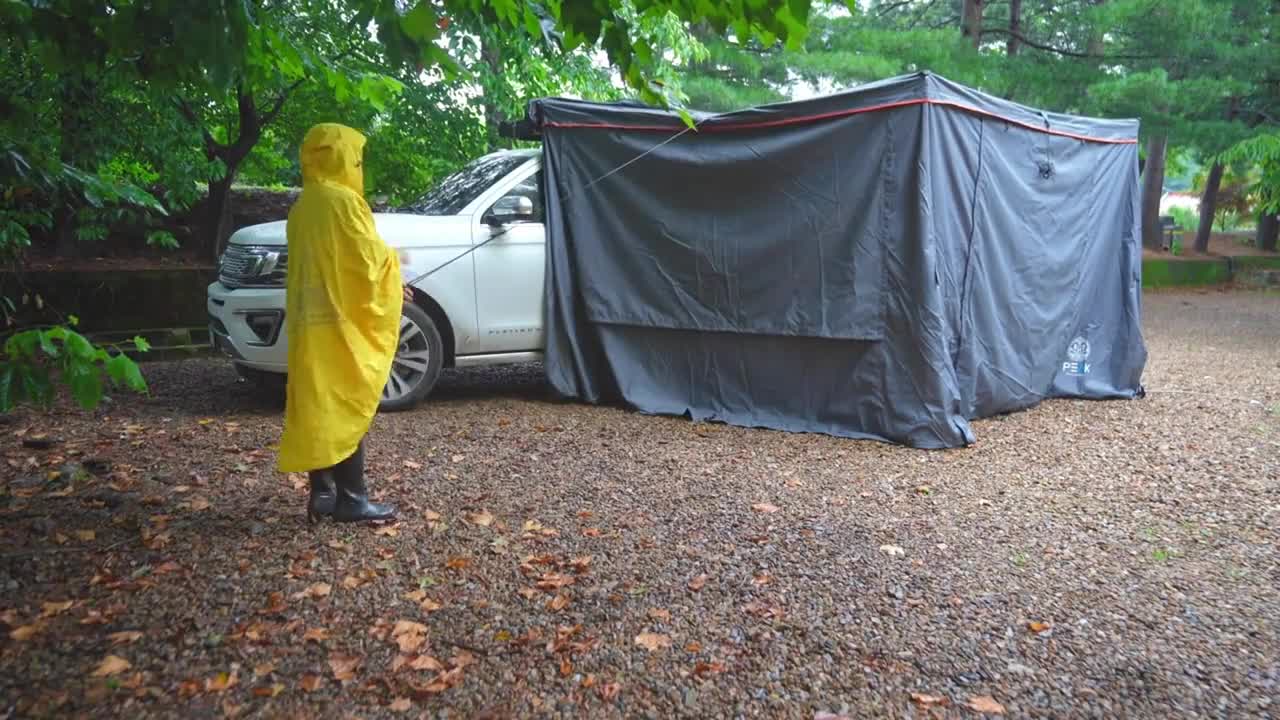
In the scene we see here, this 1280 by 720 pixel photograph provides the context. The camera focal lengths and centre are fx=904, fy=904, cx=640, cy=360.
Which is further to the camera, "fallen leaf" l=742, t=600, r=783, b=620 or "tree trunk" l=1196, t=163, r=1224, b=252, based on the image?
"tree trunk" l=1196, t=163, r=1224, b=252

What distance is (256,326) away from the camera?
586cm

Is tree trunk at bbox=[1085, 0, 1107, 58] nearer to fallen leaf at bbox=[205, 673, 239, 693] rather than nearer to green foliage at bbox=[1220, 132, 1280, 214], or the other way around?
green foliage at bbox=[1220, 132, 1280, 214]

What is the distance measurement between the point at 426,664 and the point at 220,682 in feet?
1.94

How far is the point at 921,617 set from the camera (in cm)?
322

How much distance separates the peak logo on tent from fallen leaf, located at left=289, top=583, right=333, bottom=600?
19.6 feet

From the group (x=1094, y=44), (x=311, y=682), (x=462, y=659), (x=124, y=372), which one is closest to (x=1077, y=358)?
(x=462, y=659)

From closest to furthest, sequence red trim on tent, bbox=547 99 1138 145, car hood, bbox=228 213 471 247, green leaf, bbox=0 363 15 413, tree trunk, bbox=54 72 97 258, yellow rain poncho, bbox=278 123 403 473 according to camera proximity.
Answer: green leaf, bbox=0 363 15 413, yellow rain poncho, bbox=278 123 403 473, red trim on tent, bbox=547 99 1138 145, car hood, bbox=228 213 471 247, tree trunk, bbox=54 72 97 258

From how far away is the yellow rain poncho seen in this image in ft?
12.1

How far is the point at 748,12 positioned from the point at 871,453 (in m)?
3.14

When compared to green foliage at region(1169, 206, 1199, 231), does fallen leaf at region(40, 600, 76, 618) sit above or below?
below

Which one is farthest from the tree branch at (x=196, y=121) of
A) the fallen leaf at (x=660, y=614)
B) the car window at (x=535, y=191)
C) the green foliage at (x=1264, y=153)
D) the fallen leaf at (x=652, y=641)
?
the green foliage at (x=1264, y=153)

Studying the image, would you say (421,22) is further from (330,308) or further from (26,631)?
(26,631)

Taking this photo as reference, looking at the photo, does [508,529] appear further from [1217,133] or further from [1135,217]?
[1217,133]

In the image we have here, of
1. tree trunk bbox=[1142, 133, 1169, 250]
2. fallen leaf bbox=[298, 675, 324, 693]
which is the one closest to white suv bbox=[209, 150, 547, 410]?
fallen leaf bbox=[298, 675, 324, 693]
